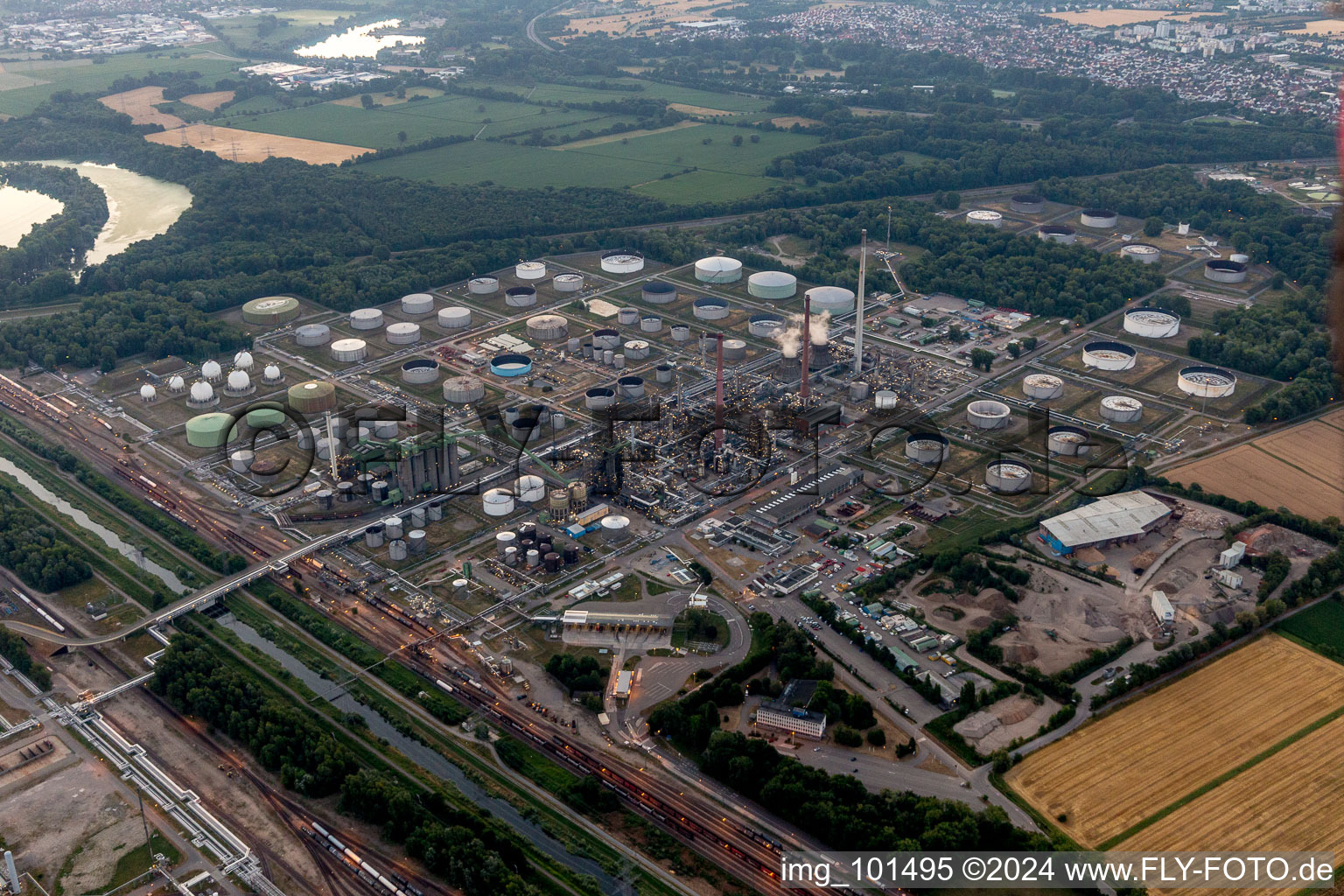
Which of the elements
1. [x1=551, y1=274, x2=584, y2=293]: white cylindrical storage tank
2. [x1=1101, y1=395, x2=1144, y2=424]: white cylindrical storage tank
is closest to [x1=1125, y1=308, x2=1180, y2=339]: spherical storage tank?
[x1=1101, y1=395, x2=1144, y2=424]: white cylindrical storage tank

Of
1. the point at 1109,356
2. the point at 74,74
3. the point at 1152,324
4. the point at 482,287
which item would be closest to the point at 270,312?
the point at 482,287

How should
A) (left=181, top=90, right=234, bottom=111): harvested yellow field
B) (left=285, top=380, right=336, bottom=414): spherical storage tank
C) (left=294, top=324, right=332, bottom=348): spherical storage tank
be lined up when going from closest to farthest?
(left=285, top=380, right=336, bottom=414): spherical storage tank → (left=294, top=324, right=332, bottom=348): spherical storage tank → (left=181, top=90, right=234, bottom=111): harvested yellow field

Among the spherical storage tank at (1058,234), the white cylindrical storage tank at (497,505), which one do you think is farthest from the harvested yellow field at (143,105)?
the white cylindrical storage tank at (497,505)

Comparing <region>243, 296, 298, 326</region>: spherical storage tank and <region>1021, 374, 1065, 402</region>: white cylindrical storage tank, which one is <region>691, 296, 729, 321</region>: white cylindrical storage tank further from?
<region>243, 296, 298, 326</region>: spherical storage tank

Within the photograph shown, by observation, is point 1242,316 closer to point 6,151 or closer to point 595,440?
point 595,440

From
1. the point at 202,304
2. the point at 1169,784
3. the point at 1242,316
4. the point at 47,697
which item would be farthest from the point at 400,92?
the point at 1169,784

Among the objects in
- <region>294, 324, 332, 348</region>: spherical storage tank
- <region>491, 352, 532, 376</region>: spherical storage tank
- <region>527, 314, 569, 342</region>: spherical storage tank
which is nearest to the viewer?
<region>491, 352, 532, 376</region>: spherical storage tank
